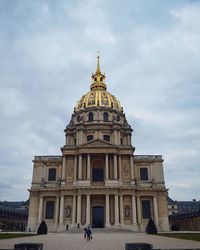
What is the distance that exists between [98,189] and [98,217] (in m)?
4.94

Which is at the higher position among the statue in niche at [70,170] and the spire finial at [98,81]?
the spire finial at [98,81]

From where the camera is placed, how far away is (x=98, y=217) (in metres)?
46.5

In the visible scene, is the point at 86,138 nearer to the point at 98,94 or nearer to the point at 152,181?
the point at 98,94

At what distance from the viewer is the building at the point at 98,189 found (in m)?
45.0

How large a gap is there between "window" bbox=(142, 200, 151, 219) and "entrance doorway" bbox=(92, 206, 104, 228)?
22.7 feet

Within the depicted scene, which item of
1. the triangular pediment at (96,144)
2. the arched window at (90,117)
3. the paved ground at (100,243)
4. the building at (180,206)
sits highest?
the arched window at (90,117)

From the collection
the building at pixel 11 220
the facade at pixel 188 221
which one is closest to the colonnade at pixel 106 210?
the facade at pixel 188 221

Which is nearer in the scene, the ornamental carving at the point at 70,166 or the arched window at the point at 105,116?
the ornamental carving at the point at 70,166

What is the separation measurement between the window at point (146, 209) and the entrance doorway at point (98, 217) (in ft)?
22.7

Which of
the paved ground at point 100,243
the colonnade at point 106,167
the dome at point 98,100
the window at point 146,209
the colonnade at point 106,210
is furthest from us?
the dome at point 98,100

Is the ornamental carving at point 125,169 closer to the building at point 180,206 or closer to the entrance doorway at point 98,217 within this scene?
the entrance doorway at point 98,217

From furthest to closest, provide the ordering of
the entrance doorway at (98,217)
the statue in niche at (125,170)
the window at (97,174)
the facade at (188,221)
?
1. the facade at (188,221)
2. the window at (97,174)
3. the statue in niche at (125,170)
4. the entrance doorway at (98,217)

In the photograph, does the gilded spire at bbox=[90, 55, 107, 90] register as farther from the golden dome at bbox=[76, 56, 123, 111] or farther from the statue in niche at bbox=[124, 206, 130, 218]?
the statue in niche at bbox=[124, 206, 130, 218]

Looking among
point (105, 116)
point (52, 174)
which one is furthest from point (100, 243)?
point (105, 116)
